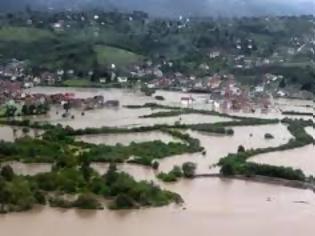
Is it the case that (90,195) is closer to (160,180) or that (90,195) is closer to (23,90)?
(160,180)

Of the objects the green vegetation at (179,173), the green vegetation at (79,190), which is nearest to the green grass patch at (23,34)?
the green vegetation at (179,173)

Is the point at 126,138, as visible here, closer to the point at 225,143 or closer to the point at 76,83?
the point at 225,143

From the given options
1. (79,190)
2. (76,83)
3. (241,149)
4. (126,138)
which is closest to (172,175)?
(79,190)

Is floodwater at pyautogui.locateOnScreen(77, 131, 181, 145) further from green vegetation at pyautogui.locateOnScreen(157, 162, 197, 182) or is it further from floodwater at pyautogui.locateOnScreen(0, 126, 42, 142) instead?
green vegetation at pyautogui.locateOnScreen(157, 162, 197, 182)

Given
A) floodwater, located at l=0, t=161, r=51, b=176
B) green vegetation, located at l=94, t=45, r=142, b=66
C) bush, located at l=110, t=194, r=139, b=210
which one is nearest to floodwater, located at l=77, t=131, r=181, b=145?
floodwater, located at l=0, t=161, r=51, b=176

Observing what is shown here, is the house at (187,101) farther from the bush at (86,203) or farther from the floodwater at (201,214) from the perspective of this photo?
the bush at (86,203)
